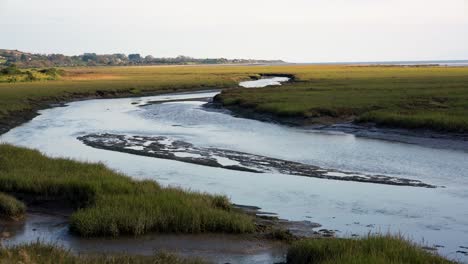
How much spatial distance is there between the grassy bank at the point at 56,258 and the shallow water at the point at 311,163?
4.98 m

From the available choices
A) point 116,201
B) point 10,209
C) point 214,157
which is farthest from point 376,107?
point 10,209

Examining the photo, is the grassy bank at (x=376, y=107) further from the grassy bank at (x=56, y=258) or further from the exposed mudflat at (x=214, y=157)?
the grassy bank at (x=56, y=258)

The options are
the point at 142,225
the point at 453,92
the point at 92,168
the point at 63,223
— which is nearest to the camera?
the point at 142,225

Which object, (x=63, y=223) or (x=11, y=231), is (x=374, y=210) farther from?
(x=11, y=231)

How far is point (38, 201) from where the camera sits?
1421 centimetres

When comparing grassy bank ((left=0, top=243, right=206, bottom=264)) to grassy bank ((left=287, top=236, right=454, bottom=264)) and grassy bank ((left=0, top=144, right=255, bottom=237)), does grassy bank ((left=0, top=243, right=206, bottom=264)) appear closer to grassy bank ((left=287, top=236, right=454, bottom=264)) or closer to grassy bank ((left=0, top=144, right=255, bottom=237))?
grassy bank ((left=287, top=236, right=454, bottom=264))

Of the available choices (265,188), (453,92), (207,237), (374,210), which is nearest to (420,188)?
(374,210)

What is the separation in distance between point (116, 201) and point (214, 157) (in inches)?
461

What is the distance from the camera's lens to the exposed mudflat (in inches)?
771

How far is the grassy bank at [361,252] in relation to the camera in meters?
8.32

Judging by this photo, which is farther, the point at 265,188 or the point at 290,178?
the point at 290,178

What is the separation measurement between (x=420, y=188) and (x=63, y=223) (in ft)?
35.5

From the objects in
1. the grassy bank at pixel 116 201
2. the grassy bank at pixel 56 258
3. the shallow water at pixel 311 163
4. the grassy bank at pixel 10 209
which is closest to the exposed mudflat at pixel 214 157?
the shallow water at pixel 311 163

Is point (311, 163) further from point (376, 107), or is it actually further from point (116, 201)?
point (376, 107)
